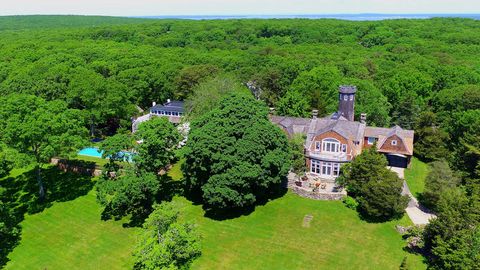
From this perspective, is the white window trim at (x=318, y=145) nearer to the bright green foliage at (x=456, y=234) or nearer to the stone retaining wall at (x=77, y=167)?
the bright green foliage at (x=456, y=234)

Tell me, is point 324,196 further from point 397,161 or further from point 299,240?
point 397,161

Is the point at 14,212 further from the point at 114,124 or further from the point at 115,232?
the point at 114,124

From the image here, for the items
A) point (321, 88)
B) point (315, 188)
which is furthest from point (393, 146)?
point (321, 88)

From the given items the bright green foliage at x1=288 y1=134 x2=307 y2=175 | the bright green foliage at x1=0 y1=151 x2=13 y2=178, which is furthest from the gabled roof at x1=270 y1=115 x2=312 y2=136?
the bright green foliage at x1=0 y1=151 x2=13 y2=178

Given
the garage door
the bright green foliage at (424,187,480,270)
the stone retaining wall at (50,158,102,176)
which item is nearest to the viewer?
the bright green foliage at (424,187,480,270)

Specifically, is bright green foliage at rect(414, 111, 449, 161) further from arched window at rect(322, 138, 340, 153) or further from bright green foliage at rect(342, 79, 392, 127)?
arched window at rect(322, 138, 340, 153)
